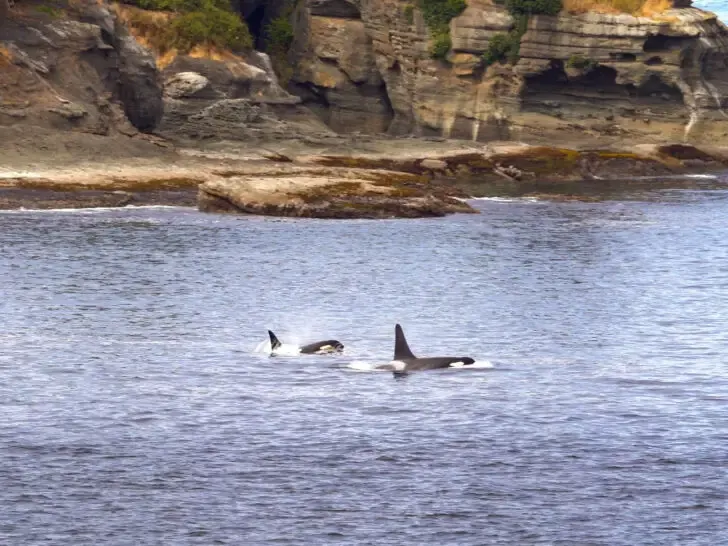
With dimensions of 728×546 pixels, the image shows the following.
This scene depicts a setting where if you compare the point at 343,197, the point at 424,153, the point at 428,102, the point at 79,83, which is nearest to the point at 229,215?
the point at 343,197

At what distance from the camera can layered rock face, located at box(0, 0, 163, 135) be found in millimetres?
75875

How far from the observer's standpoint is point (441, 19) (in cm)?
9975

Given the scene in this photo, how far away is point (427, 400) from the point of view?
30516 millimetres

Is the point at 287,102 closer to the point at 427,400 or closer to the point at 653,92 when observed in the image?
the point at 653,92

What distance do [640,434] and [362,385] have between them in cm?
676

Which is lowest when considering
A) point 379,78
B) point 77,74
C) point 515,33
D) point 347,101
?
point 347,101

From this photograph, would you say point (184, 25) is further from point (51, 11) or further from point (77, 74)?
point (77, 74)

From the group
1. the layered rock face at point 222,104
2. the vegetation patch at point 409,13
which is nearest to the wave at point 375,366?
the layered rock face at point 222,104

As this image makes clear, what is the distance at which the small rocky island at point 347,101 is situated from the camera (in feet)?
236

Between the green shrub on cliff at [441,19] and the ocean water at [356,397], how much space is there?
43.3 metres

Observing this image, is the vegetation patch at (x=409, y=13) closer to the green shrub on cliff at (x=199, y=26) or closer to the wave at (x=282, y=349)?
the green shrub on cliff at (x=199, y=26)

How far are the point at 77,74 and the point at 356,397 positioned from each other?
2059 inches

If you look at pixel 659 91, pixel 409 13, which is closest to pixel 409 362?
pixel 659 91

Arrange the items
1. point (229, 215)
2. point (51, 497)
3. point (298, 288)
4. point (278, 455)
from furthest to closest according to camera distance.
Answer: point (229, 215), point (298, 288), point (278, 455), point (51, 497)
